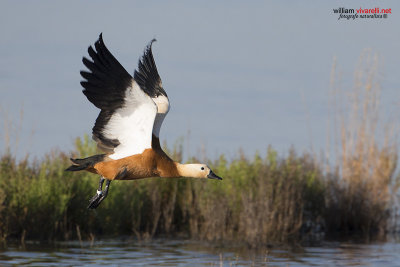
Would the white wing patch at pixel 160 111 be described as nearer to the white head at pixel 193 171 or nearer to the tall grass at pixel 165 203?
the white head at pixel 193 171

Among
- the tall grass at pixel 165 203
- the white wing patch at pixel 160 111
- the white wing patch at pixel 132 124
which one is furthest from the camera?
the tall grass at pixel 165 203

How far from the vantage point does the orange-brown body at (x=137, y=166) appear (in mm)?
8570

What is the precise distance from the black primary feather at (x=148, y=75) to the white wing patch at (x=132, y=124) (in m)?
1.14

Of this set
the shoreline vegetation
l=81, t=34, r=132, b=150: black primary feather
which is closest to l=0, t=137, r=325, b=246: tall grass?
the shoreline vegetation

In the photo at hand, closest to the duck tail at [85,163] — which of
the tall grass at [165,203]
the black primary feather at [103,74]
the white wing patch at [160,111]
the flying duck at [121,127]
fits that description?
the flying duck at [121,127]

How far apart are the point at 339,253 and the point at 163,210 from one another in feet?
11.7

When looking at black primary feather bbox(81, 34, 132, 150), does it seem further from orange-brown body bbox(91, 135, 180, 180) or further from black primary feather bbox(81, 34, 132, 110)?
orange-brown body bbox(91, 135, 180, 180)

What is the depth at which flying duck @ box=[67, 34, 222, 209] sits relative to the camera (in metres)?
8.11

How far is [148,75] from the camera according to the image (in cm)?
991

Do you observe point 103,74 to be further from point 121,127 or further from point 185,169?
point 185,169

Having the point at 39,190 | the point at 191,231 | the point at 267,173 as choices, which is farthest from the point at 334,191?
the point at 39,190

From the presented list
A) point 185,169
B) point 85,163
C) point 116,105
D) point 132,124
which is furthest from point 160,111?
point 85,163

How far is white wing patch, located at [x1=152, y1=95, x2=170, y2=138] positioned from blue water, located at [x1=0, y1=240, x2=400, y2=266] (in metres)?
2.75

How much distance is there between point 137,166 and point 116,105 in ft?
2.47
